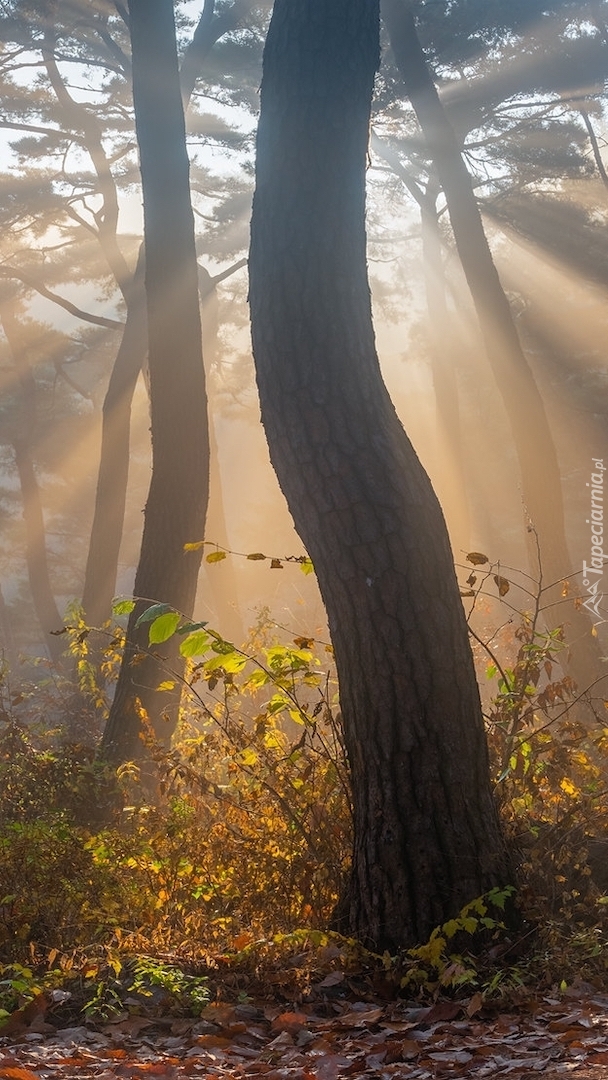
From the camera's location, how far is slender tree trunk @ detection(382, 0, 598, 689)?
1067cm

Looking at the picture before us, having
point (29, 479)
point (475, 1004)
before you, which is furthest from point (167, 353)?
point (29, 479)

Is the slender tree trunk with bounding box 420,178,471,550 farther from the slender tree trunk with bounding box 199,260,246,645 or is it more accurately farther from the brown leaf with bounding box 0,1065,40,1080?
the brown leaf with bounding box 0,1065,40,1080

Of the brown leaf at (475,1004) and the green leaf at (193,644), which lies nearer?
the brown leaf at (475,1004)

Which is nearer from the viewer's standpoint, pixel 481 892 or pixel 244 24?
pixel 481 892

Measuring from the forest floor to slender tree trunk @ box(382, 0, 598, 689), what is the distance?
7394 mm

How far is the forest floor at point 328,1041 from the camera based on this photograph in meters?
2.83

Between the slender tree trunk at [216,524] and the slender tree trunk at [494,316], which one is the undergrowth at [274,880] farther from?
the slender tree trunk at [216,524]

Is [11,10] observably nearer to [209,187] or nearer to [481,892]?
[209,187]

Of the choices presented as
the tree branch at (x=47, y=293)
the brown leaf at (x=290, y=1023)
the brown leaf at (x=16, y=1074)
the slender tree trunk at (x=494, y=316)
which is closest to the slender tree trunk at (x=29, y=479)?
the tree branch at (x=47, y=293)

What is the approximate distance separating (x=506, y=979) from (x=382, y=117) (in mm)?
14096

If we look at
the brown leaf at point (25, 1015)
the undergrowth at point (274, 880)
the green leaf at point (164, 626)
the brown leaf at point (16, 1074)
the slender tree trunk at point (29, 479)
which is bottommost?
the brown leaf at point (16, 1074)

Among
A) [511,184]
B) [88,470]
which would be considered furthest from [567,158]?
[88,470]

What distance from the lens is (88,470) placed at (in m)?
28.5

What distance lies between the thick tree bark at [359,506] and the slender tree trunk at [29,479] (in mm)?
17605
